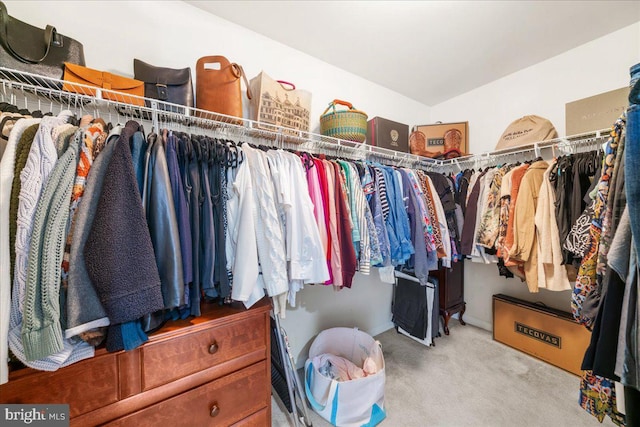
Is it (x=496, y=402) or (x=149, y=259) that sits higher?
(x=149, y=259)

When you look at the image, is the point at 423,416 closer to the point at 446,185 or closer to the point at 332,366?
the point at 332,366

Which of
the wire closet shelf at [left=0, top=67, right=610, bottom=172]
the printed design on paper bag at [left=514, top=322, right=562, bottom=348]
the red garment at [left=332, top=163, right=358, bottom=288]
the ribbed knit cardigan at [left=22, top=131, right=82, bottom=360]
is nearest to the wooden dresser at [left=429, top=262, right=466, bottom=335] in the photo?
the printed design on paper bag at [left=514, top=322, right=562, bottom=348]

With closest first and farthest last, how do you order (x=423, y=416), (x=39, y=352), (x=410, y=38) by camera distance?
(x=39, y=352) < (x=423, y=416) < (x=410, y=38)

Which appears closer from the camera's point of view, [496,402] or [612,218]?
[612,218]

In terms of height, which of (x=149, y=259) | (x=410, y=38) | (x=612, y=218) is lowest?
(x=149, y=259)

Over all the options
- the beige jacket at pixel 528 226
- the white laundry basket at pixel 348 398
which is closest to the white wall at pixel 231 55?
the white laundry basket at pixel 348 398

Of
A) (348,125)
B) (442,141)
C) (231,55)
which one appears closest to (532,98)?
(442,141)

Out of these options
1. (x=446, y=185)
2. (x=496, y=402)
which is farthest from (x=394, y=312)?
(x=446, y=185)

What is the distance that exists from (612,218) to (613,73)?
6.25ft

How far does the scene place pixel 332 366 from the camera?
1.56m

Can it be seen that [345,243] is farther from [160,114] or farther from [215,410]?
[160,114]

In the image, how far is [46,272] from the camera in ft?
1.95

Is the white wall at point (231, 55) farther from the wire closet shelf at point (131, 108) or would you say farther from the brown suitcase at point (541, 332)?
the brown suitcase at point (541, 332)

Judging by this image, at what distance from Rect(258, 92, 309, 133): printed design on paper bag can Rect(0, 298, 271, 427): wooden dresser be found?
1048 mm
